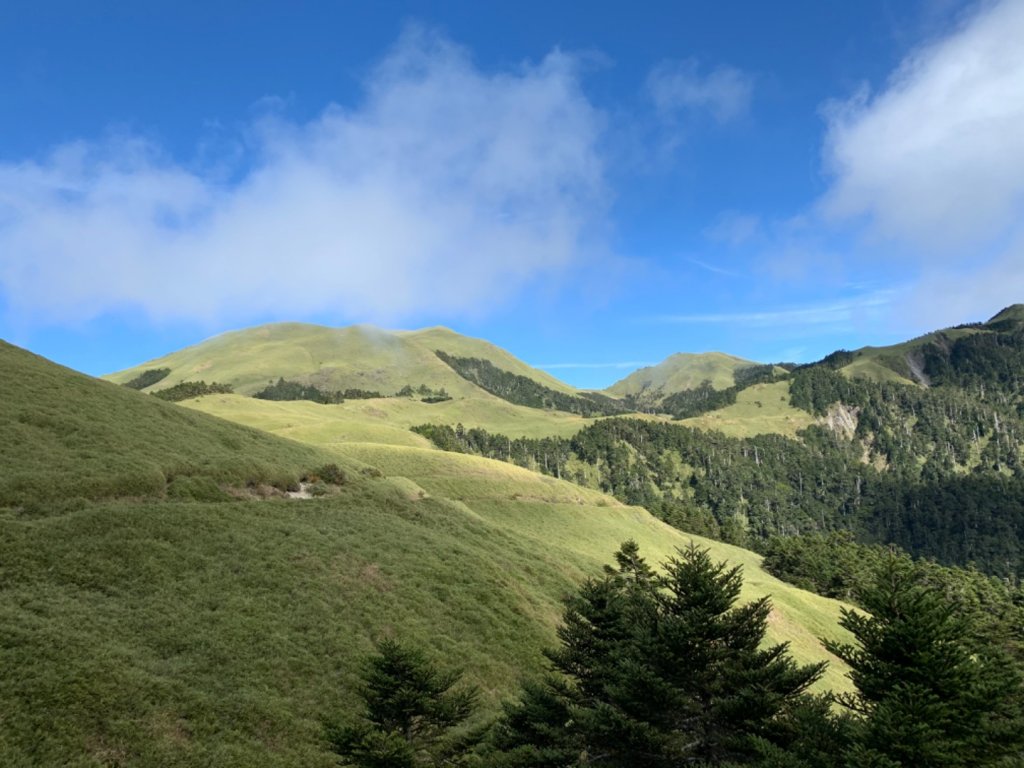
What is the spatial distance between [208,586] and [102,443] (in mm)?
19297

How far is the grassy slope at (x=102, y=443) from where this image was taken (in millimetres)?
35594

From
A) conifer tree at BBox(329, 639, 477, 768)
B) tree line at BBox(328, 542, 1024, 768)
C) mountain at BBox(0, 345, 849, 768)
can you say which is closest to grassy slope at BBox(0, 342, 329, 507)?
mountain at BBox(0, 345, 849, 768)

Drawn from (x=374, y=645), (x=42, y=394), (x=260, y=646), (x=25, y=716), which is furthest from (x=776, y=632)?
(x=42, y=394)

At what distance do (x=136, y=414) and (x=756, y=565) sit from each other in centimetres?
11558

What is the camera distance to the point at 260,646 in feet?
92.2

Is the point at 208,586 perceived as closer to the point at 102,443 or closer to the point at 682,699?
the point at 102,443

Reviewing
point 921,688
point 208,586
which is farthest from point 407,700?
point 208,586

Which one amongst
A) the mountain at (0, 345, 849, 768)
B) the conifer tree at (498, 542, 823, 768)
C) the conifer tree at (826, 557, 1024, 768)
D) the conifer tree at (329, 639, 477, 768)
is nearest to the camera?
the conifer tree at (826, 557, 1024, 768)

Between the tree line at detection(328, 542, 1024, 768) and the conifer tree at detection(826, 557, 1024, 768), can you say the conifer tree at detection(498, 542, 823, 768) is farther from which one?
the conifer tree at detection(826, 557, 1024, 768)

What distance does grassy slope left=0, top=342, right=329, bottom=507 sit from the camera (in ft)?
117

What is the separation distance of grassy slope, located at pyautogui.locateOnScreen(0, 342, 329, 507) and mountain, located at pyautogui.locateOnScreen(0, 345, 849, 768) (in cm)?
→ 19

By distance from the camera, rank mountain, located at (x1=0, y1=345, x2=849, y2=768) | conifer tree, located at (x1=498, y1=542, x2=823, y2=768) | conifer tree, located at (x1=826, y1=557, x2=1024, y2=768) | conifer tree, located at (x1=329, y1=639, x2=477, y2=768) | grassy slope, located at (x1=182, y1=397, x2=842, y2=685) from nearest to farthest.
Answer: conifer tree, located at (x1=826, y1=557, x2=1024, y2=768), conifer tree, located at (x1=498, y1=542, x2=823, y2=768), conifer tree, located at (x1=329, y1=639, x2=477, y2=768), mountain, located at (x1=0, y1=345, x2=849, y2=768), grassy slope, located at (x1=182, y1=397, x2=842, y2=685)

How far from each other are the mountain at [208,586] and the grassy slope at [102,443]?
19 cm

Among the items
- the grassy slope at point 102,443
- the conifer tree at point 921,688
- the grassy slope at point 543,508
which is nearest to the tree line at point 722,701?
the conifer tree at point 921,688
